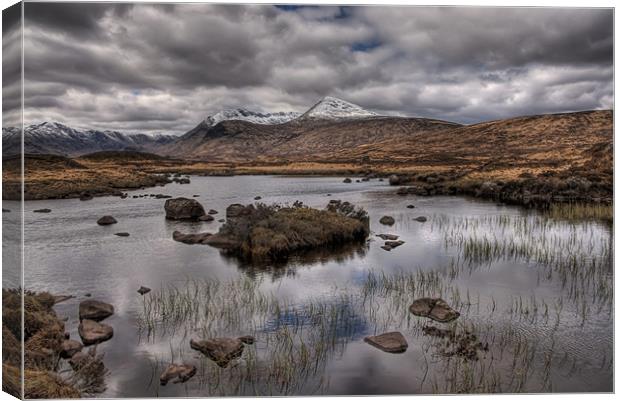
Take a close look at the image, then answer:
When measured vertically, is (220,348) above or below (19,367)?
below

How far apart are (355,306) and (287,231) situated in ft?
21.7

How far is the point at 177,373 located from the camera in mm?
7480

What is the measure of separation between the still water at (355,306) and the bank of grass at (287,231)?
961 mm

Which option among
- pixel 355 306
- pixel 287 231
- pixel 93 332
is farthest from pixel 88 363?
pixel 287 231

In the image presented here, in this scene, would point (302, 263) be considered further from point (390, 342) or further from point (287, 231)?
point (390, 342)

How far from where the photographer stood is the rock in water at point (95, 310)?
976cm

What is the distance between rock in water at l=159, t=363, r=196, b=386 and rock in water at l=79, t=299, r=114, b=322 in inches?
120

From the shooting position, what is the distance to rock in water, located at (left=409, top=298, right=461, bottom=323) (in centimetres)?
970

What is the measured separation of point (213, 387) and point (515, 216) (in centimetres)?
1840

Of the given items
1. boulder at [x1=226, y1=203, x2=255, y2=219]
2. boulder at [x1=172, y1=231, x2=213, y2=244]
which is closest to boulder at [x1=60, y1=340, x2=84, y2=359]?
boulder at [x1=172, y1=231, x2=213, y2=244]

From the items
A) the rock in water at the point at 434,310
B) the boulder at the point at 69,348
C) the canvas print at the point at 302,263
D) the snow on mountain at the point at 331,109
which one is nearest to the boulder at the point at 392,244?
A: the canvas print at the point at 302,263

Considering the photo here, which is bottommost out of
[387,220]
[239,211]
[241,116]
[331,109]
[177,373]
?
[177,373]

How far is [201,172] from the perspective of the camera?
68.1m

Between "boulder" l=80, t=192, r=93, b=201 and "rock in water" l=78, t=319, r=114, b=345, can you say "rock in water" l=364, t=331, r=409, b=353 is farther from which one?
"boulder" l=80, t=192, r=93, b=201
